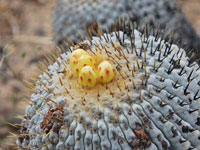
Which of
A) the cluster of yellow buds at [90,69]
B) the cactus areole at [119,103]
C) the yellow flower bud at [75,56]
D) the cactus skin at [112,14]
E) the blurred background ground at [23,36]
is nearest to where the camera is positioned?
the cactus areole at [119,103]

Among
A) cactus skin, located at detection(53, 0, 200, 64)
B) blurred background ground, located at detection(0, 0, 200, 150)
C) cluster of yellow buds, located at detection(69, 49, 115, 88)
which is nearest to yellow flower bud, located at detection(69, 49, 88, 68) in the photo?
cluster of yellow buds, located at detection(69, 49, 115, 88)

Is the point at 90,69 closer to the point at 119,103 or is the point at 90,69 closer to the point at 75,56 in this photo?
the point at 75,56

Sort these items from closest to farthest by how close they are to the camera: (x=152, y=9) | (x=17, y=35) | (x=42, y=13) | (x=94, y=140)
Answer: (x=94, y=140), (x=152, y=9), (x=17, y=35), (x=42, y=13)

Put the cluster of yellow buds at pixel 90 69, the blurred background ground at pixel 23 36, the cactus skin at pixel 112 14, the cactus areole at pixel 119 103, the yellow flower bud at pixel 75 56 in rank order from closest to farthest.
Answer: the cactus areole at pixel 119 103, the cluster of yellow buds at pixel 90 69, the yellow flower bud at pixel 75 56, the cactus skin at pixel 112 14, the blurred background ground at pixel 23 36

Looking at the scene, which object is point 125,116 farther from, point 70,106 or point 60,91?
point 60,91

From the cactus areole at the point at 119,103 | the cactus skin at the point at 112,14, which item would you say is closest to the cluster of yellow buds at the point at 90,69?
the cactus areole at the point at 119,103

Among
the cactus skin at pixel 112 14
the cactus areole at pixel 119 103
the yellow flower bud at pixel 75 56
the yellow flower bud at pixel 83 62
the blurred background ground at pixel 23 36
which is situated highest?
the blurred background ground at pixel 23 36

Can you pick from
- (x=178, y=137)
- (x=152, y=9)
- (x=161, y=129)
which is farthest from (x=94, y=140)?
(x=152, y=9)

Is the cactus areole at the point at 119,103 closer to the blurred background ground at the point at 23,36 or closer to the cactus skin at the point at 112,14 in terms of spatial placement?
the cactus skin at the point at 112,14

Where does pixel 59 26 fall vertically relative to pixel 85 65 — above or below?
above
